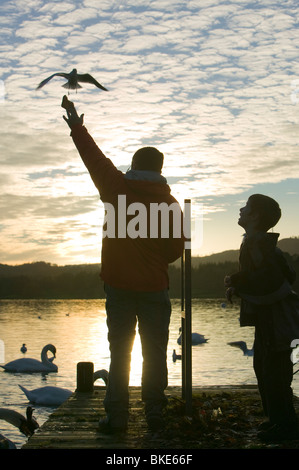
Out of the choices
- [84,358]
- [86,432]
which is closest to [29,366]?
[84,358]

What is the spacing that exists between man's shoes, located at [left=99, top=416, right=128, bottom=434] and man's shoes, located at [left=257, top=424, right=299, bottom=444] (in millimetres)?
1162

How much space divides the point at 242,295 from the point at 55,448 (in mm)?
1950

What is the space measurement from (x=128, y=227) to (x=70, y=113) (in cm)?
118

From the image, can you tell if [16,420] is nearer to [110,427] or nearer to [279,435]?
[110,427]

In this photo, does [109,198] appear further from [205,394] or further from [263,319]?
[205,394]

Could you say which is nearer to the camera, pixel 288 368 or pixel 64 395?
pixel 288 368

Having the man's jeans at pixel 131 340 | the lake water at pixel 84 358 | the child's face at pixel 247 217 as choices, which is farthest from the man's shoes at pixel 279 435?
the lake water at pixel 84 358

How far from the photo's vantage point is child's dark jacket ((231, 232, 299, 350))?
194 inches

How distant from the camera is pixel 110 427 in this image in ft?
17.0

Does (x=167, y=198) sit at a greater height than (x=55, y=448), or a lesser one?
greater

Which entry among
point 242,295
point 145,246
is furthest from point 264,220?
point 145,246

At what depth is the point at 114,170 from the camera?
5.22 m

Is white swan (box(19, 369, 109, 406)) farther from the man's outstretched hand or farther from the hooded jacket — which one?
the man's outstretched hand
